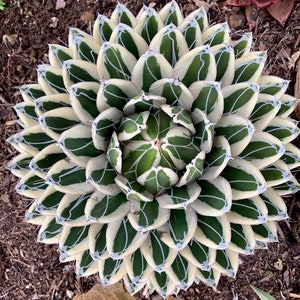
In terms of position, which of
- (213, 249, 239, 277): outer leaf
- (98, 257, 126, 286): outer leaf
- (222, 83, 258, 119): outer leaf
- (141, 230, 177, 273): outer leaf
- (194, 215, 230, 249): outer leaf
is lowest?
(98, 257, 126, 286): outer leaf

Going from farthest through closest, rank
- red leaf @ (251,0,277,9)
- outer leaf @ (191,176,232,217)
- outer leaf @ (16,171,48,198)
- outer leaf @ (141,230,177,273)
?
red leaf @ (251,0,277,9)
outer leaf @ (16,171,48,198)
outer leaf @ (141,230,177,273)
outer leaf @ (191,176,232,217)

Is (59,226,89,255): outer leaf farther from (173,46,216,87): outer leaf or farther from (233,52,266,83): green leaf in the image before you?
(233,52,266,83): green leaf

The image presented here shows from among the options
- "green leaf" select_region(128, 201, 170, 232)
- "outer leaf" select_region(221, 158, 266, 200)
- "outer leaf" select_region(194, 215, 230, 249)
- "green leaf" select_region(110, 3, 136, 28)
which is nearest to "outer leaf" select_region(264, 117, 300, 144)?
"outer leaf" select_region(221, 158, 266, 200)

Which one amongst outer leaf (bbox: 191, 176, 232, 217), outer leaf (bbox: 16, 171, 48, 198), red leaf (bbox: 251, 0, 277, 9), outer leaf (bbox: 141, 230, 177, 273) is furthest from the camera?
red leaf (bbox: 251, 0, 277, 9)

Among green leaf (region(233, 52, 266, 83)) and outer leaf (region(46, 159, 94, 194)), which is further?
green leaf (region(233, 52, 266, 83))

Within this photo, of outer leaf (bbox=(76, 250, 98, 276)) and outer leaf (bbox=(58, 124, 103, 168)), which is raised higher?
outer leaf (bbox=(58, 124, 103, 168))

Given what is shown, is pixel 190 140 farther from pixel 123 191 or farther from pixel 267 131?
pixel 267 131

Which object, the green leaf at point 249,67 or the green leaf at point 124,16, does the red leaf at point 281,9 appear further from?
the green leaf at point 124,16

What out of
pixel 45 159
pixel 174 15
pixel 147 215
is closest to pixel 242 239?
pixel 147 215
